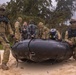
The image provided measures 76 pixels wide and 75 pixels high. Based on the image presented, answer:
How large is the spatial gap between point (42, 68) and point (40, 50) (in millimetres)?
733

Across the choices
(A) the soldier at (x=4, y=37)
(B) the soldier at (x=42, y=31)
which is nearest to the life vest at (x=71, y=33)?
(B) the soldier at (x=42, y=31)

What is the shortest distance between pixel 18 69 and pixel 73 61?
5.72 ft

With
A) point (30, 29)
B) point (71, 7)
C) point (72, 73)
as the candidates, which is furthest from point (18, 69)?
point (71, 7)

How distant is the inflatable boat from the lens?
839 centimetres

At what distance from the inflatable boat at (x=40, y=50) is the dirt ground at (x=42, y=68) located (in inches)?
12.4

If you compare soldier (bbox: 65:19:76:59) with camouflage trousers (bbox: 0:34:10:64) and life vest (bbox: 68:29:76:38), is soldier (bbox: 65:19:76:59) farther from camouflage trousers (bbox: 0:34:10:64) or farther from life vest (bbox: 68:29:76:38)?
camouflage trousers (bbox: 0:34:10:64)

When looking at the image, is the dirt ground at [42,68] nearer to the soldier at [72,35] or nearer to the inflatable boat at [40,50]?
the inflatable boat at [40,50]

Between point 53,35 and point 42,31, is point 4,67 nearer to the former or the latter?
point 53,35

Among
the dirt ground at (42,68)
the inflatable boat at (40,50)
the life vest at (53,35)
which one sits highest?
the life vest at (53,35)

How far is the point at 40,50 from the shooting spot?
8367mm

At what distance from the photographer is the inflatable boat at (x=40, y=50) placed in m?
8.39

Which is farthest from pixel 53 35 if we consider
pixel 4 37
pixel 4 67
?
pixel 4 67

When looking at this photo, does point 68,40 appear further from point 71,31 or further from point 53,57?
point 53,57

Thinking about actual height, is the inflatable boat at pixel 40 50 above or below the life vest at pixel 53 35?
below
